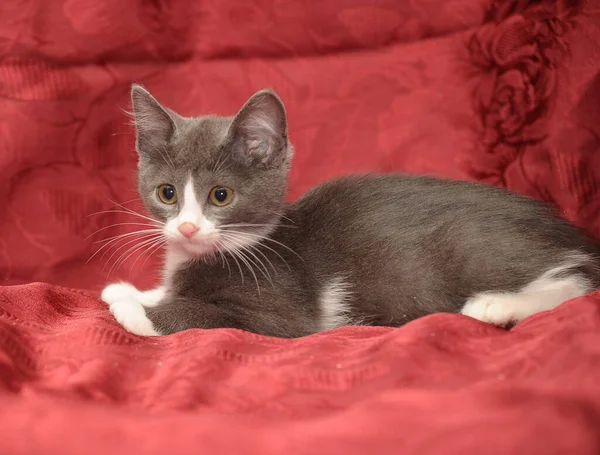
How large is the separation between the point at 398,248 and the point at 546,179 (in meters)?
0.68

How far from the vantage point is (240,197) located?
1492mm

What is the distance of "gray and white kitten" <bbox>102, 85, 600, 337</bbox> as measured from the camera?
1367 mm

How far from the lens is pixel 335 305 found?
1.49 metres

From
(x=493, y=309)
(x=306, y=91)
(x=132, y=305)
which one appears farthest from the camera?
(x=306, y=91)

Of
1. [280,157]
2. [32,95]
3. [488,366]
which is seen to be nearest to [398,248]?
[280,157]

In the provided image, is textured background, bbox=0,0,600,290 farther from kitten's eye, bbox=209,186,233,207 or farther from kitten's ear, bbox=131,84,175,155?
kitten's eye, bbox=209,186,233,207

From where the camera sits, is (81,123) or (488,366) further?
(81,123)

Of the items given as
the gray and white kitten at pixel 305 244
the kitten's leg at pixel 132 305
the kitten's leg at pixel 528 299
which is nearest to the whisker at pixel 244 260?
the gray and white kitten at pixel 305 244

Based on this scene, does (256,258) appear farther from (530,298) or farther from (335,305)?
(530,298)

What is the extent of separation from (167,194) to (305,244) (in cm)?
37

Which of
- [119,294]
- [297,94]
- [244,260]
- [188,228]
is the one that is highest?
[297,94]

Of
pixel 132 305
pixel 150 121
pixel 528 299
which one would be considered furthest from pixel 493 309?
pixel 150 121

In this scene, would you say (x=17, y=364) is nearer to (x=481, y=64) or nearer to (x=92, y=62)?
(x=92, y=62)

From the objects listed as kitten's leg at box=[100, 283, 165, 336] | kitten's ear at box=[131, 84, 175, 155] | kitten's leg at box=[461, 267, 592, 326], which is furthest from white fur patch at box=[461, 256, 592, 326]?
kitten's ear at box=[131, 84, 175, 155]
